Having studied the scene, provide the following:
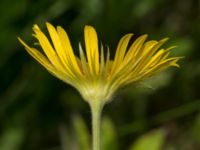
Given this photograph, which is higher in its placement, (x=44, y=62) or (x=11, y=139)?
(x=11, y=139)

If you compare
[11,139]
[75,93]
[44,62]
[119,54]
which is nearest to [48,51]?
[44,62]

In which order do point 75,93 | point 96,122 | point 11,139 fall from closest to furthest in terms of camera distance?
point 96,122 → point 11,139 → point 75,93

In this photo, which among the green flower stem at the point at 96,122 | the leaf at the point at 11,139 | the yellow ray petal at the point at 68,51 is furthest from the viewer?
the leaf at the point at 11,139

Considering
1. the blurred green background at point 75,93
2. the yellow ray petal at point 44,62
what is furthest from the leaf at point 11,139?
the yellow ray petal at point 44,62

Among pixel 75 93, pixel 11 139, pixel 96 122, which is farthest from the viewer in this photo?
pixel 75 93

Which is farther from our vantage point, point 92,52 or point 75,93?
point 75,93

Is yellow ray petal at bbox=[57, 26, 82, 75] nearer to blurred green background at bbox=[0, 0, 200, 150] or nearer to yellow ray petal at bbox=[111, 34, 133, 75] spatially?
yellow ray petal at bbox=[111, 34, 133, 75]

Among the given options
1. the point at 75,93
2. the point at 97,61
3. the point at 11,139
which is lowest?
the point at 97,61

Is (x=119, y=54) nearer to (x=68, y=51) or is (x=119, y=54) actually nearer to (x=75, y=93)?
(x=68, y=51)

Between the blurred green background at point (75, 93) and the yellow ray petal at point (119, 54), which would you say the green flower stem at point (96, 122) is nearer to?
the yellow ray petal at point (119, 54)
